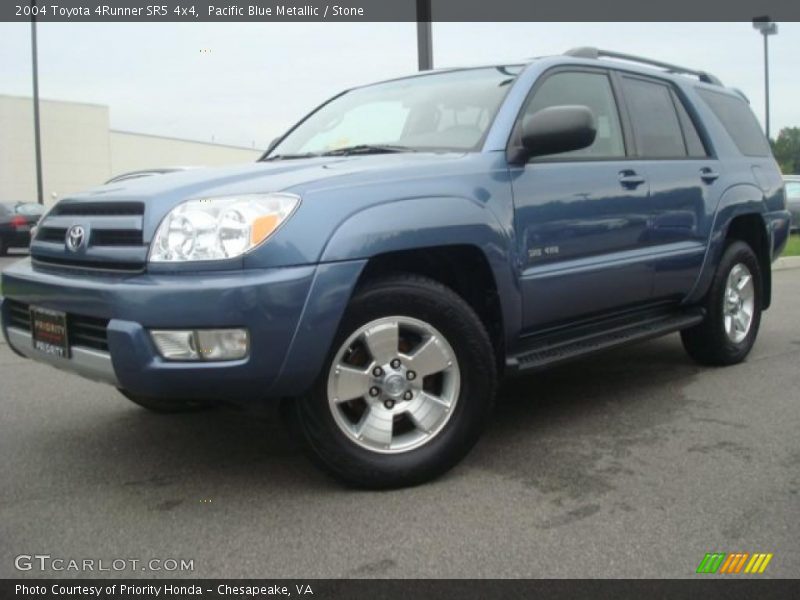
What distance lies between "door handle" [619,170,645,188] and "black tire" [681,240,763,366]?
1143 mm

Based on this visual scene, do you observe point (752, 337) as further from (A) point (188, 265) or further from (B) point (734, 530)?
(A) point (188, 265)

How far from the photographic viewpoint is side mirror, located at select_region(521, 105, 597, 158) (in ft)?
11.6

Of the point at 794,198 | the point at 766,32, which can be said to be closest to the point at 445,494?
the point at 794,198

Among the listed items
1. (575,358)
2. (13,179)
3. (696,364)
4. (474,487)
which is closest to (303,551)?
(474,487)

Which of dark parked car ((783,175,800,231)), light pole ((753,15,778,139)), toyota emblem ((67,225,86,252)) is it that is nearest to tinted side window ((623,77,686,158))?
toyota emblem ((67,225,86,252))

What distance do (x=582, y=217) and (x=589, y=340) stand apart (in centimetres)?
63

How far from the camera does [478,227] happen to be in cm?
342

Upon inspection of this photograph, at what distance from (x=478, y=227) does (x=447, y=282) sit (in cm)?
32

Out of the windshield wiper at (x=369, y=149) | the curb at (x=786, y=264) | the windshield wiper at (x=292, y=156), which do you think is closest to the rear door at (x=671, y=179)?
the windshield wiper at (x=369, y=149)

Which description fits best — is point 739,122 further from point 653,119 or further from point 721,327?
point 721,327

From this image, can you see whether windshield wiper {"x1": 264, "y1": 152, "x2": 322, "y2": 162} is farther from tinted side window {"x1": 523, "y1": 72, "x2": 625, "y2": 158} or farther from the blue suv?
tinted side window {"x1": 523, "y1": 72, "x2": 625, "y2": 158}

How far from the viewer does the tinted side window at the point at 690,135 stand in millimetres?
5004

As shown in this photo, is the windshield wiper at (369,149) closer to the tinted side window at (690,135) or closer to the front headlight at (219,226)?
the front headlight at (219,226)

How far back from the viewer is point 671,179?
4.60 metres
